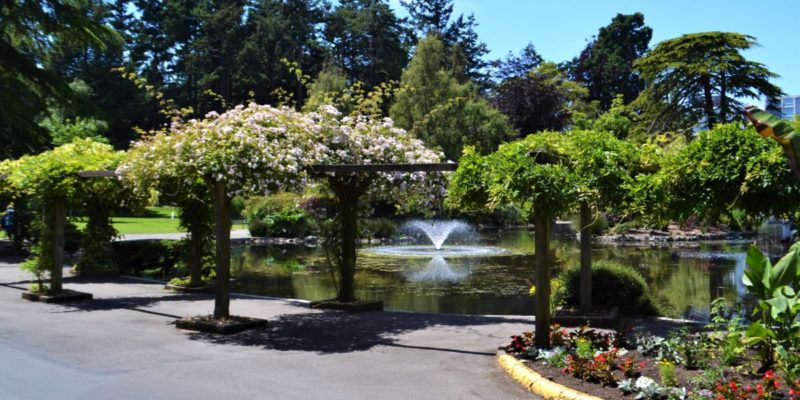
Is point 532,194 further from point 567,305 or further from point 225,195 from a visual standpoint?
point 225,195

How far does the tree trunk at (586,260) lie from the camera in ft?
33.3

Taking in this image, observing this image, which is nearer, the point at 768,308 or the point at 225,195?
the point at 768,308

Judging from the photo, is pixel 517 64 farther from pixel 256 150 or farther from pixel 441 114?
pixel 256 150

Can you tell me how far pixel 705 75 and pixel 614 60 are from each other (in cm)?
4570

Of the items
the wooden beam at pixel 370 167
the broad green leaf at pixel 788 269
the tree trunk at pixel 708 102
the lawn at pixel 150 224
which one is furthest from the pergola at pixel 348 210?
the tree trunk at pixel 708 102

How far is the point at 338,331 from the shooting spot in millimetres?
10172

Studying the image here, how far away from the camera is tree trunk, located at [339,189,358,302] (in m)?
12.5

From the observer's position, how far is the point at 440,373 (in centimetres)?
759

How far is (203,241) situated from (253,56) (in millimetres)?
46953

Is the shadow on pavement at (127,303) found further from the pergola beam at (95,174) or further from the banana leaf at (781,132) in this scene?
the banana leaf at (781,132)

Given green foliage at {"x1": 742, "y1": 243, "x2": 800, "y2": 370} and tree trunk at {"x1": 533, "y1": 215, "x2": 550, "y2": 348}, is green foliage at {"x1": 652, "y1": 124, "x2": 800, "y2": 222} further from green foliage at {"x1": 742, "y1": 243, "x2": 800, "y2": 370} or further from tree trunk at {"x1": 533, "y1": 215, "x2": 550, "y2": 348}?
tree trunk at {"x1": 533, "y1": 215, "x2": 550, "y2": 348}

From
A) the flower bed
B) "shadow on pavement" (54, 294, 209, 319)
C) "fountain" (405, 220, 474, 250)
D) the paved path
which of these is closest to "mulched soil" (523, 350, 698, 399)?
the flower bed

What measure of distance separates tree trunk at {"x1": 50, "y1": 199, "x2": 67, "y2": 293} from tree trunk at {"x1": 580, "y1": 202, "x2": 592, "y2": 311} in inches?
376

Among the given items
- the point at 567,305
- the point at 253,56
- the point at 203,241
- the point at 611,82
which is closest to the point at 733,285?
the point at 567,305
